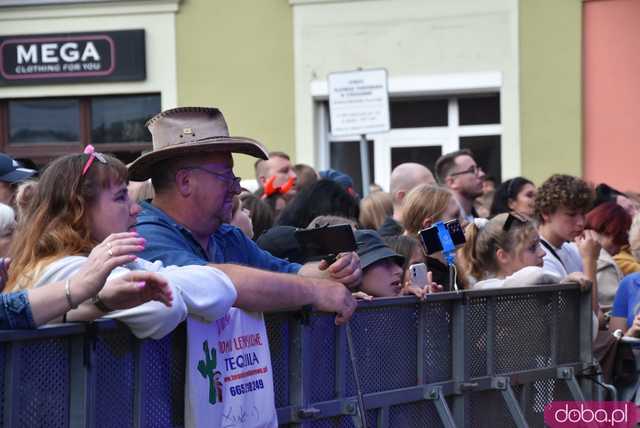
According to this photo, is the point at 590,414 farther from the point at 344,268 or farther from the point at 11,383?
the point at 11,383

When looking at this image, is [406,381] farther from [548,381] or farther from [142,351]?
[142,351]

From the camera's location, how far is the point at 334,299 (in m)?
4.79

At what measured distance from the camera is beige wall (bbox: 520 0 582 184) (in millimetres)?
16406

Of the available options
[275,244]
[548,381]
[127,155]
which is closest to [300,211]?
[275,244]

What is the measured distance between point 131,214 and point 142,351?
45 cm

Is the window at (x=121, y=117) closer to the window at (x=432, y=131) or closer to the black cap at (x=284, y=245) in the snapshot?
the window at (x=432, y=131)

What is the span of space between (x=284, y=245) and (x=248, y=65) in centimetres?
1116

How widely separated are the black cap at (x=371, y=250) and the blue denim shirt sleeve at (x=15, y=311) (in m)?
2.40

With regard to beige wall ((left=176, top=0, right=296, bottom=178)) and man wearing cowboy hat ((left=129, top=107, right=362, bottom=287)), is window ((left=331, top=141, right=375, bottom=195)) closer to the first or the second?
beige wall ((left=176, top=0, right=296, bottom=178))

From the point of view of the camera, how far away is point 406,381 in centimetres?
559

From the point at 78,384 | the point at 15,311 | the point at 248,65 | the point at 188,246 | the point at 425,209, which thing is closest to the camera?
the point at 15,311

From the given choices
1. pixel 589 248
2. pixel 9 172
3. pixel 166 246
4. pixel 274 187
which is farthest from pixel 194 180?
pixel 274 187

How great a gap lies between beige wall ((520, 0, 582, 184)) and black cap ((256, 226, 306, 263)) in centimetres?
1020

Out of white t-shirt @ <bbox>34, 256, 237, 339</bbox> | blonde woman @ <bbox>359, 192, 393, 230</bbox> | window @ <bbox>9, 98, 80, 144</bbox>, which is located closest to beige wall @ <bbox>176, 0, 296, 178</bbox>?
window @ <bbox>9, 98, 80, 144</bbox>
